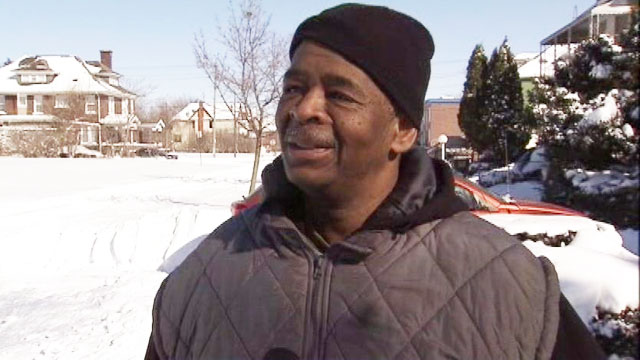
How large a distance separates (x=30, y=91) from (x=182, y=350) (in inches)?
2643

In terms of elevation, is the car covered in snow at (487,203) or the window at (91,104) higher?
the window at (91,104)

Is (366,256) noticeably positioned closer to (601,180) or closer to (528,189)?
(528,189)

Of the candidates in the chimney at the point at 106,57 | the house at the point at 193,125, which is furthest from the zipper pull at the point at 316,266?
the chimney at the point at 106,57

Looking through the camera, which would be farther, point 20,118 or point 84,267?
point 20,118

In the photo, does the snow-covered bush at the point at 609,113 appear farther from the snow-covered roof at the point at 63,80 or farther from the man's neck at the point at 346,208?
the snow-covered roof at the point at 63,80

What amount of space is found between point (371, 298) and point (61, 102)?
57.0m

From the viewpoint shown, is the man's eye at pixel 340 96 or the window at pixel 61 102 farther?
the window at pixel 61 102

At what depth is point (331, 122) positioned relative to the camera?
1284 millimetres

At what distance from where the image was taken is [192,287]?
1488 mm

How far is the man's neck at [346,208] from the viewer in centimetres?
141

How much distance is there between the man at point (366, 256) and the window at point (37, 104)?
66.1 m

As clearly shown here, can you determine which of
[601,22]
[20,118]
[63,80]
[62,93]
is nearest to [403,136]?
[601,22]

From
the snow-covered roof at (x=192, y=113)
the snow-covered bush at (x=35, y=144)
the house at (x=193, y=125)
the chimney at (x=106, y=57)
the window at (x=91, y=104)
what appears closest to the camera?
the snow-covered bush at (x=35, y=144)

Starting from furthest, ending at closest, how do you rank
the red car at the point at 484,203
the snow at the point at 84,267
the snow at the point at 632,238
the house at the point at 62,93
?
the house at the point at 62,93 → the red car at the point at 484,203 → the snow at the point at 84,267 → the snow at the point at 632,238
